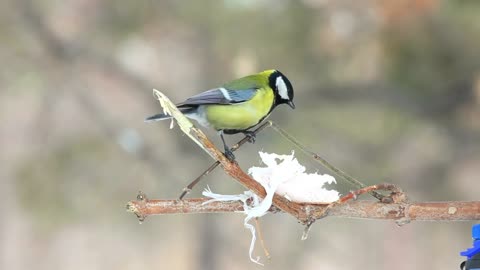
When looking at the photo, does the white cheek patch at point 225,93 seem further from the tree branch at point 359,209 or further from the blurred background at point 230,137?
the blurred background at point 230,137

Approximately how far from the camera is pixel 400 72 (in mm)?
1732

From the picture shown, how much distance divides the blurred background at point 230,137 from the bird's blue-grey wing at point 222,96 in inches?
27.1

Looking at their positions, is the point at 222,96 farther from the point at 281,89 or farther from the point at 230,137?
the point at 230,137

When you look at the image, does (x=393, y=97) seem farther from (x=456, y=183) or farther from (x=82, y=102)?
(x=82, y=102)

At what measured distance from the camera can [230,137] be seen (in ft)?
5.43

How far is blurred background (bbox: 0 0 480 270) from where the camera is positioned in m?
1.73

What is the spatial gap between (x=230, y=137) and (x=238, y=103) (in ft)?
2.60

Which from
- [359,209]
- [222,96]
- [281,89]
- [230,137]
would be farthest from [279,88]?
[230,137]

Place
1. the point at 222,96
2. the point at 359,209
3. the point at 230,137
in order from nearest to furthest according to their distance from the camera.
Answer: the point at 359,209, the point at 222,96, the point at 230,137

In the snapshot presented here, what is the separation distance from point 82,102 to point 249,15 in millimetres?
582

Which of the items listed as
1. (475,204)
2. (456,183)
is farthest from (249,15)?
(475,204)

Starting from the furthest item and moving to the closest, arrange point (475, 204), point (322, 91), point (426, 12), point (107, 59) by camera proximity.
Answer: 1. point (107, 59)
2. point (322, 91)
3. point (426, 12)
4. point (475, 204)

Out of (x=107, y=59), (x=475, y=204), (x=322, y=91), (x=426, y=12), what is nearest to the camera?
(x=475, y=204)

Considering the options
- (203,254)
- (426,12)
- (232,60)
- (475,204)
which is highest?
(426,12)
